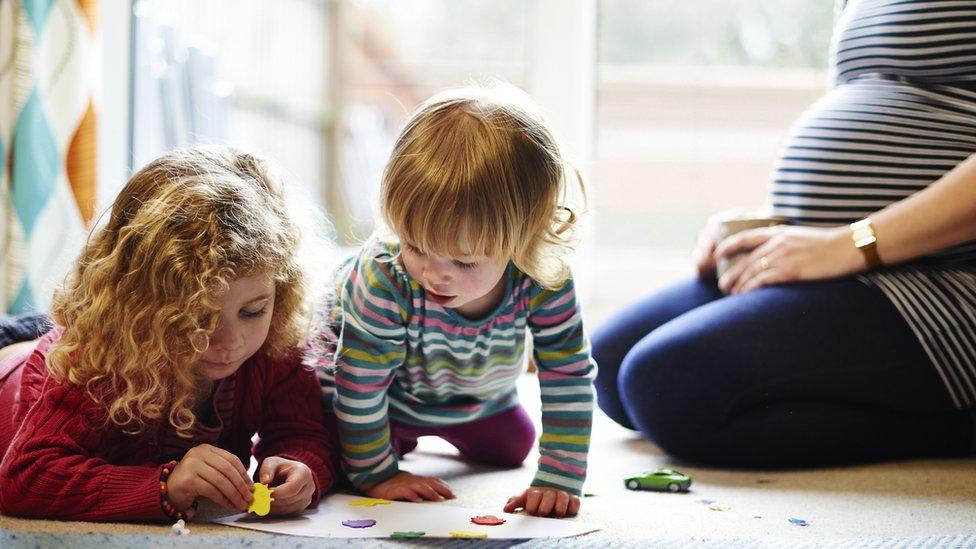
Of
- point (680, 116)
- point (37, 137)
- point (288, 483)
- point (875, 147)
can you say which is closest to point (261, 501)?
point (288, 483)

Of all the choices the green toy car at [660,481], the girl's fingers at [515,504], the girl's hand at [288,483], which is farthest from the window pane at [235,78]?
the green toy car at [660,481]

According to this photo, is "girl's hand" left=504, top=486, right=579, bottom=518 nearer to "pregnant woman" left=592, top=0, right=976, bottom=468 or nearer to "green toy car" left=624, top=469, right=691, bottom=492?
"green toy car" left=624, top=469, right=691, bottom=492

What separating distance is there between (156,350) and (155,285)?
61mm

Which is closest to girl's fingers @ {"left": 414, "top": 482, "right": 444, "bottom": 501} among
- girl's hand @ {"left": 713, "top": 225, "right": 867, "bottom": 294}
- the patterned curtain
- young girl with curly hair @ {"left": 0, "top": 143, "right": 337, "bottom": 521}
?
young girl with curly hair @ {"left": 0, "top": 143, "right": 337, "bottom": 521}

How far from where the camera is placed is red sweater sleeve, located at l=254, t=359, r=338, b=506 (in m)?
1.08

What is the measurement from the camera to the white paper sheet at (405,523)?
0.90 m

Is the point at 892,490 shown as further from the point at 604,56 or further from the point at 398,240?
the point at 604,56

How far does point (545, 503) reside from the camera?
1.01m

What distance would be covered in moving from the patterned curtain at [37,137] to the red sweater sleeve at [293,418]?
76cm

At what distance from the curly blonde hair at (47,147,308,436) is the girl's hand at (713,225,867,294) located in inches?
26.6

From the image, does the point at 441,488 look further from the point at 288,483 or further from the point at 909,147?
the point at 909,147

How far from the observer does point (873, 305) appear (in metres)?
1.27

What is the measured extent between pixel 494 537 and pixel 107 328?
1.35ft

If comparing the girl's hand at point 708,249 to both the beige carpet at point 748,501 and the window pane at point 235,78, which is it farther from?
the window pane at point 235,78
